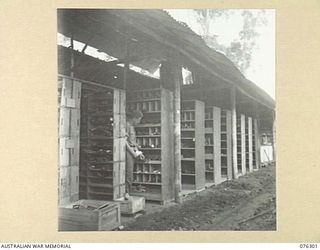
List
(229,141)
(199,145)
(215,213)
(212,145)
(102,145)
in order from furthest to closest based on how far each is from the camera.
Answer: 1. (229,141)
2. (212,145)
3. (199,145)
4. (102,145)
5. (215,213)

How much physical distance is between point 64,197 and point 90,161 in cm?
115

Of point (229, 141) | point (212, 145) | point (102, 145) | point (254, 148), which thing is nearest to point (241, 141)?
point (229, 141)

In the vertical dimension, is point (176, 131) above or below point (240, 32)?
below

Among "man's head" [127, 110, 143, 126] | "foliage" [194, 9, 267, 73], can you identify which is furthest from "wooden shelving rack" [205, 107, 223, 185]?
"foliage" [194, 9, 267, 73]

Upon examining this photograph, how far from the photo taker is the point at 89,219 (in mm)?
3379

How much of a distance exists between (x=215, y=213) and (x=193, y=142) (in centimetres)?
229

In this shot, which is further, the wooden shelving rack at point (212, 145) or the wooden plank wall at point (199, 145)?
the wooden shelving rack at point (212, 145)

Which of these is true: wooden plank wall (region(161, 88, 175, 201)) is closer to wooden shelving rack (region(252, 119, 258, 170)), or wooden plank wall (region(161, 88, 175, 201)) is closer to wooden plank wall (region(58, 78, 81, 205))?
wooden plank wall (region(58, 78, 81, 205))

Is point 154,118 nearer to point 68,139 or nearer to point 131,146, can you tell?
point 131,146

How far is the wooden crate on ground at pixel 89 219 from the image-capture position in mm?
3236

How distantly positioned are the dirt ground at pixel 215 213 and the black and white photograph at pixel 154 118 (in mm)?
16

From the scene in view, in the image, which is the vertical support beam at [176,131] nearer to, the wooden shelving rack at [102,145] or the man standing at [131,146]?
the man standing at [131,146]

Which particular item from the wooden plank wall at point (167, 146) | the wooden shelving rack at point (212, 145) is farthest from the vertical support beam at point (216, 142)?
the wooden plank wall at point (167, 146)

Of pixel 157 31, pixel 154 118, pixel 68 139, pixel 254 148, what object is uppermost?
pixel 157 31
